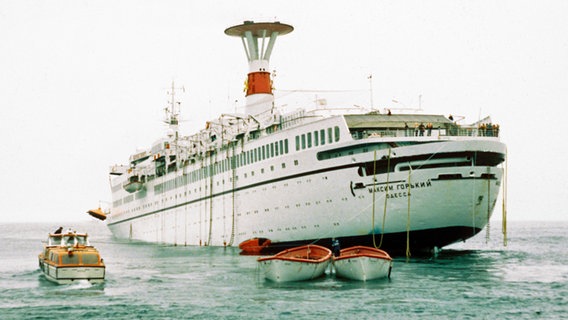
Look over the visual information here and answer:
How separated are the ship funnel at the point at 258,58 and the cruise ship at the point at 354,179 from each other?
→ 13.2ft

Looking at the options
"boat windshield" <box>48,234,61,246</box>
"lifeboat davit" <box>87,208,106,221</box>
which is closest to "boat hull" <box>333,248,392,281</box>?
"boat windshield" <box>48,234,61,246</box>

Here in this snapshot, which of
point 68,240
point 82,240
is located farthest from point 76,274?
point 82,240

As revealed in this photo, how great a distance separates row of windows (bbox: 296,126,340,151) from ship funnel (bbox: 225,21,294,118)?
1692cm

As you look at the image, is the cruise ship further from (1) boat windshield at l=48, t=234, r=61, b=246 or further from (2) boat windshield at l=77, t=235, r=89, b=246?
(1) boat windshield at l=48, t=234, r=61, b=246

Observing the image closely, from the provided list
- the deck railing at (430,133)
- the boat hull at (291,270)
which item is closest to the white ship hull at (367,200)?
the deck railing at (430,133)

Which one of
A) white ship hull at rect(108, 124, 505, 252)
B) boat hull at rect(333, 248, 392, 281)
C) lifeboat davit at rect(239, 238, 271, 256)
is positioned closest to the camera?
boat hull at rect(333, 248, 392, 281)

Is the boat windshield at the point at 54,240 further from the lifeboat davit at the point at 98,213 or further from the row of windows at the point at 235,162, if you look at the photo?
the lifeboat davit at the point at 98,213

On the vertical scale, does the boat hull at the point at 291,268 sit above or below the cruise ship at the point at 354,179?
below

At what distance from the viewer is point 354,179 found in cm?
4581

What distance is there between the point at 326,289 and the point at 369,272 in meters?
3.63

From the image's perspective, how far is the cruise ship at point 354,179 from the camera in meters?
44.3

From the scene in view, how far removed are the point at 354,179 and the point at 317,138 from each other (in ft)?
14.8

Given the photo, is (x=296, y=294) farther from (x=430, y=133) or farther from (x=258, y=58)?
(x=258, y=58)

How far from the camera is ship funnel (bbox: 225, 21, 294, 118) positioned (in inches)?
2618
